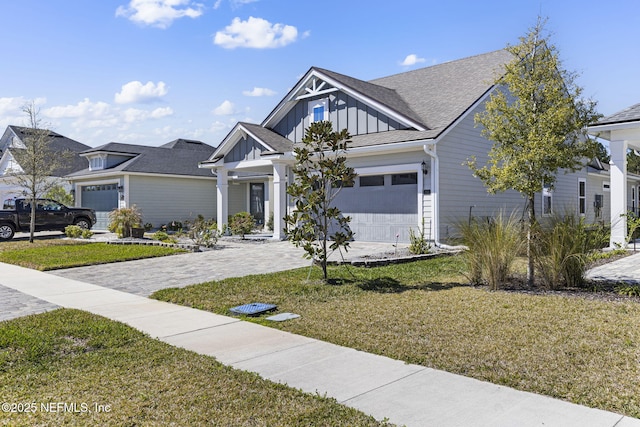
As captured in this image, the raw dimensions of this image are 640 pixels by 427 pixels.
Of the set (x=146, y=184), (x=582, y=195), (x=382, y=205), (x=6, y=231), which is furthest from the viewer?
(x=146, y=184)

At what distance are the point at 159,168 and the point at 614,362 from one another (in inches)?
996

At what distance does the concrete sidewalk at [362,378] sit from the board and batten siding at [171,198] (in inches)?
783

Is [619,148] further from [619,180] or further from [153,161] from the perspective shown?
[153,161]

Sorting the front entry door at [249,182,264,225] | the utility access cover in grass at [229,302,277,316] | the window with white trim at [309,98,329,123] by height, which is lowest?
the utility access cover in grass at [229,302,277,316]

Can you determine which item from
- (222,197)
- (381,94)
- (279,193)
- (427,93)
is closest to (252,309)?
(279,193)

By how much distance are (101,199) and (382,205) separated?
18593 mm

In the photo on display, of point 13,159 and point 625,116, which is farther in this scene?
point 13,159

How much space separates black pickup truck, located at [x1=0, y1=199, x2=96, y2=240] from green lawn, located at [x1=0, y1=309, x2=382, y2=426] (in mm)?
17542

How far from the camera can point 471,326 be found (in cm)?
577

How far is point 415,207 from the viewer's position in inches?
607

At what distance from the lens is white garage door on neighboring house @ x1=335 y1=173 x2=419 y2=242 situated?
15.6 metres

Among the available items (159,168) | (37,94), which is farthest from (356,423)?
(159,168)

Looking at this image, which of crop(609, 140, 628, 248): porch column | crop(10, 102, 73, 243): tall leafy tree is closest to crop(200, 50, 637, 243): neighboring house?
crop(609, 140, 628, 248): porch column

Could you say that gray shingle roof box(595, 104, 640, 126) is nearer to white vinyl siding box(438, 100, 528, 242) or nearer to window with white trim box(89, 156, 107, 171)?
white vinyl siding box(438, 100, 528, 242)
